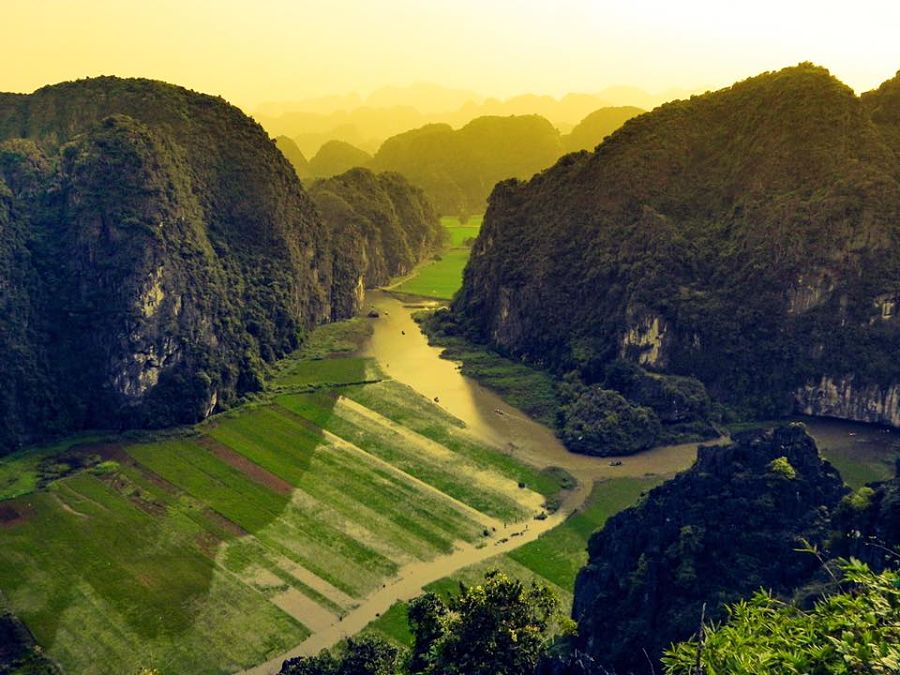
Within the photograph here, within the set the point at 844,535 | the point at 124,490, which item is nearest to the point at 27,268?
the point at 124,490

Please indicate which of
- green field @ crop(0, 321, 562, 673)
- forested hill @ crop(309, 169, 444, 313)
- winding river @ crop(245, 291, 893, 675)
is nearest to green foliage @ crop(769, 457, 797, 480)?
winding river @ crop(245, 291, 893, 675)

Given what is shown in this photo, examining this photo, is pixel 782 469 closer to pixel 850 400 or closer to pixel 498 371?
pixel 850 400

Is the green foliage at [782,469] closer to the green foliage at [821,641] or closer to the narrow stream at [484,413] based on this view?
the green foliage at [821,641]

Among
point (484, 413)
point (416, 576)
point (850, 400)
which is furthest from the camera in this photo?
point (484, 413)

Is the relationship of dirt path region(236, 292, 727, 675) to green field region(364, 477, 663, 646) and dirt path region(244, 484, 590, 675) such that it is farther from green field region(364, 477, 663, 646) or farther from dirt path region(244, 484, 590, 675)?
green field region(364, 477, 663, 646)

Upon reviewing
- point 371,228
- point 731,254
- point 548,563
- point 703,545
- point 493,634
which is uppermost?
point 731,254

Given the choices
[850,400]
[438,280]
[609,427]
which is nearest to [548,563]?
[609,427]

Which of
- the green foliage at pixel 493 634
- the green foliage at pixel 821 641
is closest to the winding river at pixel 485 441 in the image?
the green foliage at pixel 493 634

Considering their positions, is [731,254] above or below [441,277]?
above
